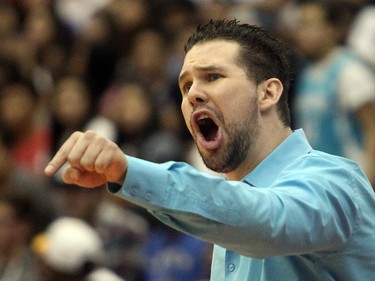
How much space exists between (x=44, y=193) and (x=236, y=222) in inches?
161

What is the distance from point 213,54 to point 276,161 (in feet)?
1.32

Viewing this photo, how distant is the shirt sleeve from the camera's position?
267 centimetres

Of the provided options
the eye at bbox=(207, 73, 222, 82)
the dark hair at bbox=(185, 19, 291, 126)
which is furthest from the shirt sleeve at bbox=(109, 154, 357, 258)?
the dark hair at bbox=(185, 19, 291, 126)

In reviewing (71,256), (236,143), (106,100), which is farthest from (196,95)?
(106,100)

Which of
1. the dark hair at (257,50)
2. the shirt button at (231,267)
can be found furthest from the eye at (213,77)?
the shirt button at (231,267)

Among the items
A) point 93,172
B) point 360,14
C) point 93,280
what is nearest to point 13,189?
point 93,280

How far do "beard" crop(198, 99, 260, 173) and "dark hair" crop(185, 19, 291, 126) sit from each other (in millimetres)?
142

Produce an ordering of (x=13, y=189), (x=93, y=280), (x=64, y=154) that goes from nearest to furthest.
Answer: (x=64, y=154)
(x=93, y=280)
(x=13, y=189)

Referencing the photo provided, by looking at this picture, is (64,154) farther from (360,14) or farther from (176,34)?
(176,34)

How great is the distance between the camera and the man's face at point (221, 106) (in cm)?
333

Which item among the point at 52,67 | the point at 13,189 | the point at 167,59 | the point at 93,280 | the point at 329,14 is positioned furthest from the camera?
the point at 52,67

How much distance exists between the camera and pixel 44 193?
21.8ft

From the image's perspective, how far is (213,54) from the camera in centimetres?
344

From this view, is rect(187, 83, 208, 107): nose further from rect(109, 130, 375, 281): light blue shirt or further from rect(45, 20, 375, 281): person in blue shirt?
rect(109, 130, 375, 281): light blue shirt
